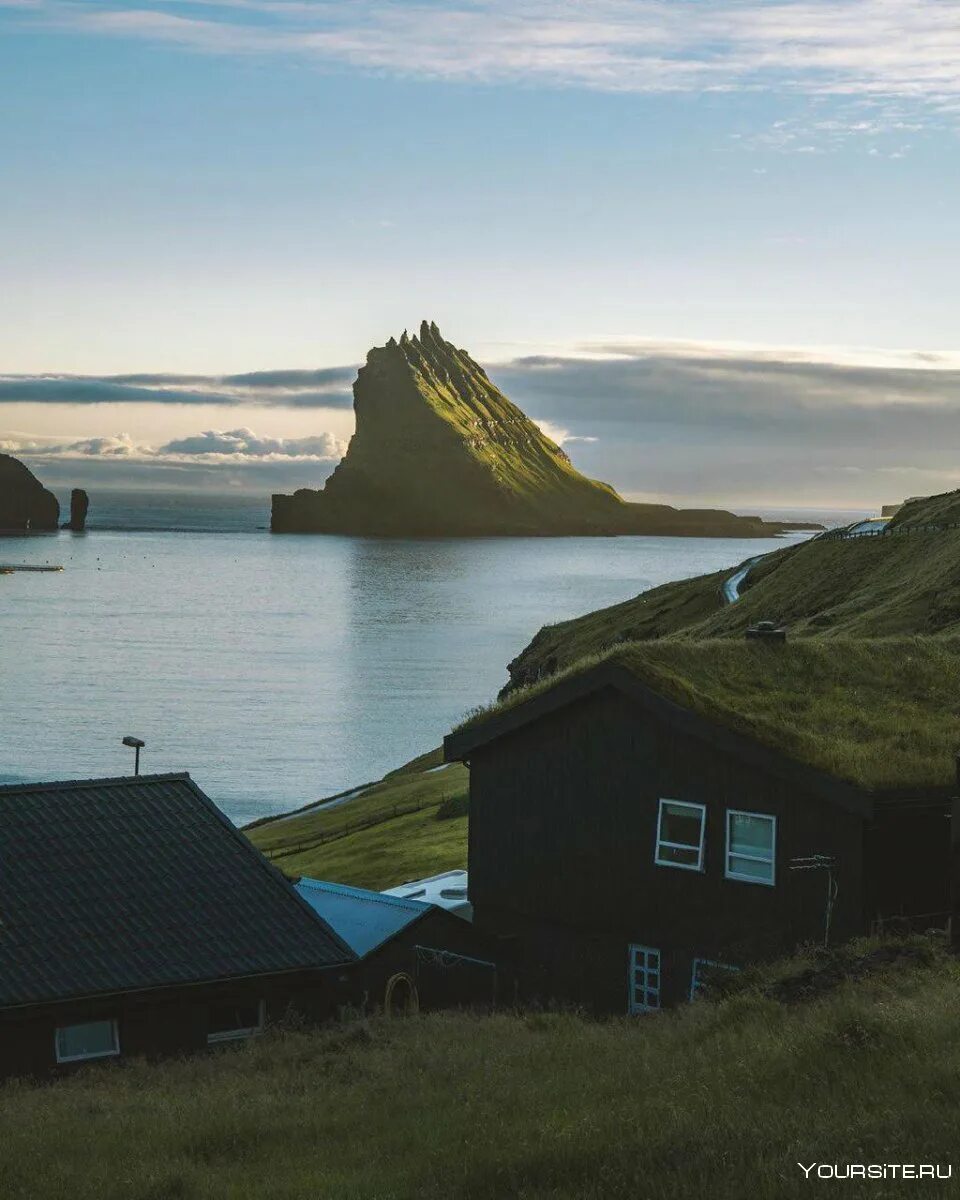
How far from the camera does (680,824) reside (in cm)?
2641

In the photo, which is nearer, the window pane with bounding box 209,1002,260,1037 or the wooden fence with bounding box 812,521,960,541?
the window pane with bounding box 209,1002,260,1037

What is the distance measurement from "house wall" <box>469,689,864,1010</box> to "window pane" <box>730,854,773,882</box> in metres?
0.19

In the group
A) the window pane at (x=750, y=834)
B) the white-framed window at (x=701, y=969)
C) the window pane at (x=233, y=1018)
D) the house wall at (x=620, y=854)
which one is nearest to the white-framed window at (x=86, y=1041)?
the window pane at (x=233, y=1018)

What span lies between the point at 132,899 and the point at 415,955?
6.37m

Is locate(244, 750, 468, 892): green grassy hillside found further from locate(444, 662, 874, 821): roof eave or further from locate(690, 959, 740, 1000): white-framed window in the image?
locate(690, 959, 740, 1000): white-framed window

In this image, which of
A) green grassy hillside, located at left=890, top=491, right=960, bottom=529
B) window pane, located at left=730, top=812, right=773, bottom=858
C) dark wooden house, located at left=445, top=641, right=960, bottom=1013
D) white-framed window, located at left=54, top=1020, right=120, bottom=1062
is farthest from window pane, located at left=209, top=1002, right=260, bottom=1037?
green grassy hillside, located at left=890, top=491, right=960, bottom=529

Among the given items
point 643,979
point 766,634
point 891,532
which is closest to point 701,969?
point 643,979

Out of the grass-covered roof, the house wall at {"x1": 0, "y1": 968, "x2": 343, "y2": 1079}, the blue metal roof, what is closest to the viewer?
the house wall at {"x1": 0, "y1": 968, "x2": 343, "y2": 1079}

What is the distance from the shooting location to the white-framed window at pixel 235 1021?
2370cm

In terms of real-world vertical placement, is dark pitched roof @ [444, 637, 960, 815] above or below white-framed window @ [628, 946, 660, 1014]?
above

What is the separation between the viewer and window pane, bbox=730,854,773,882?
25.2 metres

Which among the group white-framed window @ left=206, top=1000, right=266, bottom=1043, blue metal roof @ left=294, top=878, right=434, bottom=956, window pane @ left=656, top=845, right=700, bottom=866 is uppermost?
window pane @ left=656, top=845, right=700, bottom=866

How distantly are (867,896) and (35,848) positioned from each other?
1380 centimetres

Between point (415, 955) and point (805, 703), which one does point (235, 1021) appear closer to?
point (415, 955)
